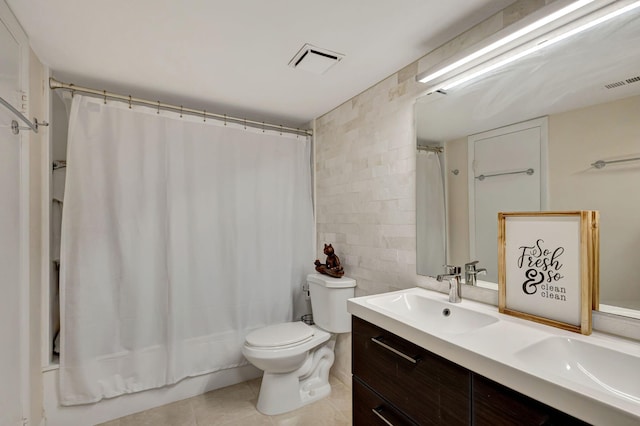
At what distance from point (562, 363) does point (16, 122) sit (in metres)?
2.37

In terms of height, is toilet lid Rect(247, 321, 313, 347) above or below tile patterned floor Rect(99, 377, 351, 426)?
above

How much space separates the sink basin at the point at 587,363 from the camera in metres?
0.86

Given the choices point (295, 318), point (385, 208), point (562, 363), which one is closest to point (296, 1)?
point (385, 208)

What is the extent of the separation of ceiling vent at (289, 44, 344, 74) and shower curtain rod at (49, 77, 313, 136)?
2.85ft

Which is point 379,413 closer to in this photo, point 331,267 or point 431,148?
point 331,267

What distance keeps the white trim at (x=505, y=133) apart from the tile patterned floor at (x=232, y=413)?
1407 mm

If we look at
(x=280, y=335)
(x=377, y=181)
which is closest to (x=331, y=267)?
(x=280, y=335)

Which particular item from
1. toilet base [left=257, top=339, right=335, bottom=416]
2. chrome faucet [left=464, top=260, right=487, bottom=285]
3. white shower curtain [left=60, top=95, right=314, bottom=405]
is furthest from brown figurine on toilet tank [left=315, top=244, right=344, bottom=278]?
chrome faucet [left=464, top=260, right=487, bottom=285]

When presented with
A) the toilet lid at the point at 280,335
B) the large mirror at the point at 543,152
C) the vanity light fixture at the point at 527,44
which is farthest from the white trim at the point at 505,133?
the toilet lid at the point at 280,335

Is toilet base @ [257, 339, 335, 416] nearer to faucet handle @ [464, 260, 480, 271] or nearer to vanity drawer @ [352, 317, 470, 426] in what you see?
vanity drawer @ [352, 317, 470, 426]

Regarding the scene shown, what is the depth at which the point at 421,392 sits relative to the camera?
3.54 feet

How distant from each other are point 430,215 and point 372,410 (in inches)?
39.9

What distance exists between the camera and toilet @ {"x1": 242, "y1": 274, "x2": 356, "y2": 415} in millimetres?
1988

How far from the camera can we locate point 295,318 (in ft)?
8.92
